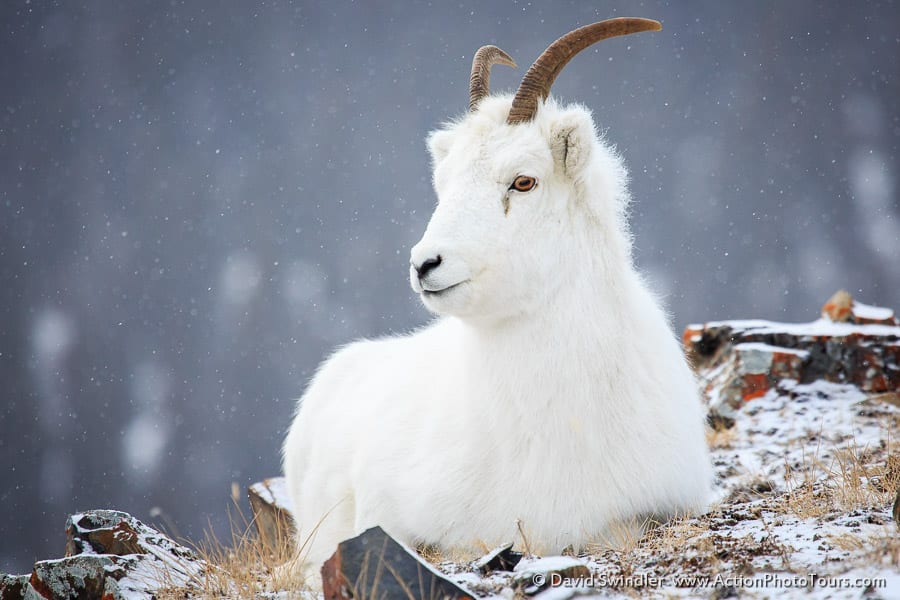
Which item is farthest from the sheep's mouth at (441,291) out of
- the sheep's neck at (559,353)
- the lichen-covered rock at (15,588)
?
the lichen-covered rock at (15,588)

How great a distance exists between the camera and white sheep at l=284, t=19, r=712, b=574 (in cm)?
368

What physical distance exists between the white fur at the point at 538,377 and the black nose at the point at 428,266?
0.09 feet

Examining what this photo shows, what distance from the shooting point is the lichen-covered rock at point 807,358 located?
25.1ft

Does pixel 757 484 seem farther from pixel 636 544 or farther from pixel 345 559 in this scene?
pixel 345 559

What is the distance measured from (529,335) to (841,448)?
12.0ft

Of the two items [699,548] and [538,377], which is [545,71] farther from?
[699,548]

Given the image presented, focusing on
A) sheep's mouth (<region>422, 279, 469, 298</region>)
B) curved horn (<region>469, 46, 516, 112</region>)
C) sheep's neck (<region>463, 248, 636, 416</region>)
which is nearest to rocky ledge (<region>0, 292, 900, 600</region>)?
sheep's neck (<region>463, 248, 636, 416</region>)

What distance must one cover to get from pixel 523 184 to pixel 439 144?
0.87 metres

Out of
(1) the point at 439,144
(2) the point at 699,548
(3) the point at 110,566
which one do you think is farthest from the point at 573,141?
(3) the point at 110,566

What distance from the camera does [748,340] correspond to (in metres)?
8.35

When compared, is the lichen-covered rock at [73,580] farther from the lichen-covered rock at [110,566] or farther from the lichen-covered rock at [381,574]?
the lichen-covered rock at [381,574]

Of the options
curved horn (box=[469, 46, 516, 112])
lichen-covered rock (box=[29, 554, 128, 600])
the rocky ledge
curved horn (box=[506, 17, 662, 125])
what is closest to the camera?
the rocky ledge

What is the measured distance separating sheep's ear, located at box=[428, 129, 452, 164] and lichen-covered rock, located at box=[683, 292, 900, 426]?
4674 mm

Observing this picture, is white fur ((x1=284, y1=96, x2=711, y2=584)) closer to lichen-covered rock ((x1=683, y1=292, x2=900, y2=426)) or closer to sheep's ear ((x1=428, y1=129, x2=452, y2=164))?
sheep's ear ((x1=428, y1=129, x2=452, y2=164))
